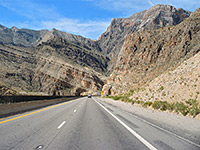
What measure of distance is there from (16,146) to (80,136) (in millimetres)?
2196

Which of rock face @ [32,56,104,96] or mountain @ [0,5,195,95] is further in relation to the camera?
rock face @ [32,56,104,96]

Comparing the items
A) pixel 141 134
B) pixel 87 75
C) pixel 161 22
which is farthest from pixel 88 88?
pixel 141 134

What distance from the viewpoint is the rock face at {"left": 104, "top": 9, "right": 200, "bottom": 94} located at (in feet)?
143

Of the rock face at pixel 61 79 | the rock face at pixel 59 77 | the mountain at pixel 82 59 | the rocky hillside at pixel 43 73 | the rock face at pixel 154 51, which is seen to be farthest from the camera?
the rock face at pixel 59 77

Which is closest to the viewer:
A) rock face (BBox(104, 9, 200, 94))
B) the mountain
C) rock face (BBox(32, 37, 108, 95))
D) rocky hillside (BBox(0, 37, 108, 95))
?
rock face (BBox(104, 9, 200, 94))

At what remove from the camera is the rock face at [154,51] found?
43.5 metres

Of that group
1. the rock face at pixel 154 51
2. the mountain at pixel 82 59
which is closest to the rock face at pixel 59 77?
the mountain at pixel 82 59

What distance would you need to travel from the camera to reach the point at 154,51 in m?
54.7

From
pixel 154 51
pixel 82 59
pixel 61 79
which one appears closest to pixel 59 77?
pixel 61 79

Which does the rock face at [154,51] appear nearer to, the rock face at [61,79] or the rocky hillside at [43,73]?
the rock face at [61,79]

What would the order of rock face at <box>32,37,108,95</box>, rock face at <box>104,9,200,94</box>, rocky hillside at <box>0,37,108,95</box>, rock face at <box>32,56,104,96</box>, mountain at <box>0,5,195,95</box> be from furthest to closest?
rock face at <box>32,37,108,95</box>
rock face at <box>32,56,104,96</box>
rocky hillside at <box>0,37,108,95</box>
mountain at <box>0,5,195,95</box>
rock face at <box>104,9,200,94</box>

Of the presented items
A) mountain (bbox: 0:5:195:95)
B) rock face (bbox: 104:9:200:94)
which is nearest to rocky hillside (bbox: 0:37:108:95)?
mountain (bbox: 0:5:195:95)

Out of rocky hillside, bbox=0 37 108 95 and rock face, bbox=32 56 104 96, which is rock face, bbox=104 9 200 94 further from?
→ rocky hillside, bbox=0 37 108 95

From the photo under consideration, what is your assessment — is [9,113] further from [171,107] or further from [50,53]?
[50,53]
